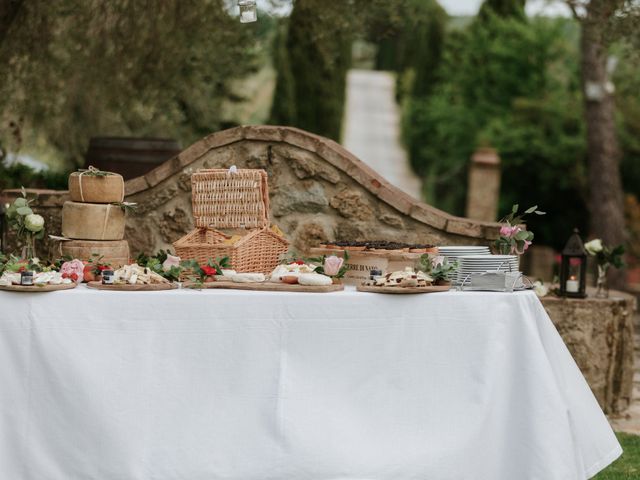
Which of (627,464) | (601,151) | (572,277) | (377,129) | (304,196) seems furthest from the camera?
(377,129)

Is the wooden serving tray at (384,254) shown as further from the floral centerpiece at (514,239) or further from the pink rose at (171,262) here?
the pink rose at (171,262)

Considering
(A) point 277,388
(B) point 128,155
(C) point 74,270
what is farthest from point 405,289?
(B) point 128,155

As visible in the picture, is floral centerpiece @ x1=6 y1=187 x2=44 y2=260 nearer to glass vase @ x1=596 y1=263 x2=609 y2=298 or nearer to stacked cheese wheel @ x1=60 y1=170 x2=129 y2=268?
stacked cheese wheel @ x1=60 y1=170 x2=129 y2=268

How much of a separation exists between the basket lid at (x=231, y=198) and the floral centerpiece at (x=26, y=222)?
2.60ft

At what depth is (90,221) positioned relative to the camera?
4.73 m

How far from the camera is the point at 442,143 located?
17672mm

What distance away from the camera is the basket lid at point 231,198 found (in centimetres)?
486

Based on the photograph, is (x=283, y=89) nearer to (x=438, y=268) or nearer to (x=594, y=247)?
(x=594, y=247)

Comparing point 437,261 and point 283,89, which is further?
point 283,89

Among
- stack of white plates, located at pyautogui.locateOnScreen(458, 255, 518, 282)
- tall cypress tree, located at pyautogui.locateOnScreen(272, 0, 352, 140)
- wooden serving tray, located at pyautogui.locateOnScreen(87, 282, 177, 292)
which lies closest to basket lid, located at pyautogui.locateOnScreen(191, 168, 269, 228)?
wooden serving tray, located at pyautogui.locateOnScreen(87, 282, 177, 292)

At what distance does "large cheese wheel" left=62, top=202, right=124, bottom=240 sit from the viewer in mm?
4727

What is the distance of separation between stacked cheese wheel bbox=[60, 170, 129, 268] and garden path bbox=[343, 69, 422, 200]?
48.0 ft

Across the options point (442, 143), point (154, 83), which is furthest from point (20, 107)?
point (442, 143)

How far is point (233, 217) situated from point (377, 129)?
19.7 metres
